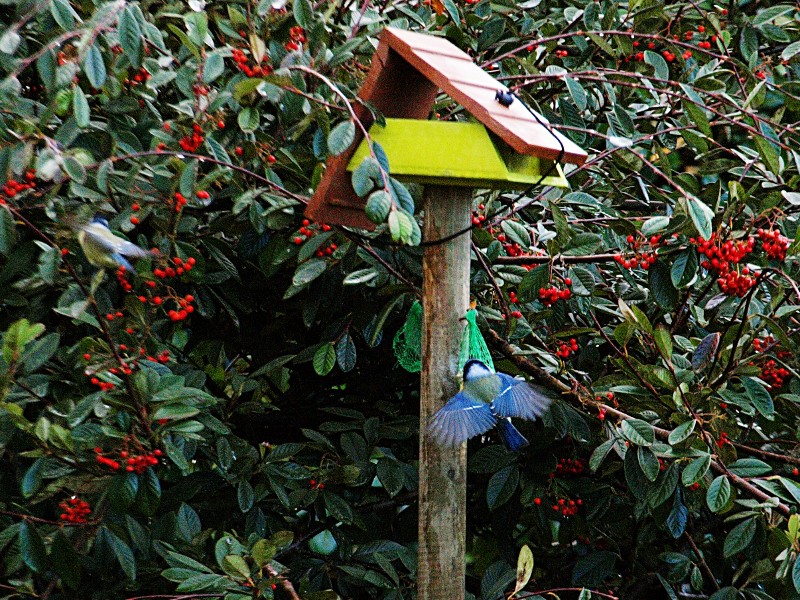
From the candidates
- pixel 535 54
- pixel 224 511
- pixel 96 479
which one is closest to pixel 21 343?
pixel 96 479

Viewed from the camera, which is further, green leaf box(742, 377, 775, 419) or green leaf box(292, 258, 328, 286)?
green leaf box(742, 377, 775, 419)

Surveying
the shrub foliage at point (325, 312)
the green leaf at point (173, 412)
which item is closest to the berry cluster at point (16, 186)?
the shrub foliage at point (325, 312)

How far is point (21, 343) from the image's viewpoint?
1495 millimetres

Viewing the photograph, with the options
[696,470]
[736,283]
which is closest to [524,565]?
[696,470]

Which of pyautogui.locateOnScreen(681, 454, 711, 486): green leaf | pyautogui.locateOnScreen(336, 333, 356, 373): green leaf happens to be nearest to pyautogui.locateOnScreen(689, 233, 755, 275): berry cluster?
pyautogui.locateOnScreen(681, 454, 711, 486): green leaf

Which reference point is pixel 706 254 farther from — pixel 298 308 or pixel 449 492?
pixel 298 308

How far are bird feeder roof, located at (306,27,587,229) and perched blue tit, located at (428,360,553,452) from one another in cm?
34

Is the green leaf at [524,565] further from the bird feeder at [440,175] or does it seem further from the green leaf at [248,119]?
the green leaf at [248,119]

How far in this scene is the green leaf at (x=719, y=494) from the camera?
1.67 m

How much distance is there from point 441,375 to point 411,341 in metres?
0.22

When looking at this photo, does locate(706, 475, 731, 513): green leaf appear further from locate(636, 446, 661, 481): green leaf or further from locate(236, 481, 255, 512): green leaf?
locate(236, 481, 255, 512): green leaf

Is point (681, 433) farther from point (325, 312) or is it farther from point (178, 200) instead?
point (178, 200)

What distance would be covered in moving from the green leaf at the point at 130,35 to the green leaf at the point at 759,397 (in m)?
1.27

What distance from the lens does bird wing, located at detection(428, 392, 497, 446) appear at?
55.2 inches
